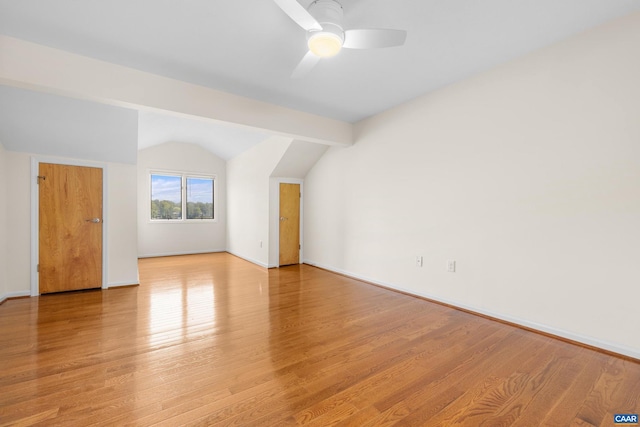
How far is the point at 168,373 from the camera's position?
184cm

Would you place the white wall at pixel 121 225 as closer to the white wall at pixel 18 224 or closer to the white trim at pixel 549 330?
the white wall at pixel 18 224

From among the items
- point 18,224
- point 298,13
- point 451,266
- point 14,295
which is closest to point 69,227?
point 18,224

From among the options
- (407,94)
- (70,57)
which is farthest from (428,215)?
(70,57)

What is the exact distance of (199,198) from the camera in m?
7.02

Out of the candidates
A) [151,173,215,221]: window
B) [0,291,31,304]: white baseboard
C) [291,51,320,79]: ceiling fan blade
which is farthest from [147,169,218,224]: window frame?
[291,51,320,79]: ceiling fan blade

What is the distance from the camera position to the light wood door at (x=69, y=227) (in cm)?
353

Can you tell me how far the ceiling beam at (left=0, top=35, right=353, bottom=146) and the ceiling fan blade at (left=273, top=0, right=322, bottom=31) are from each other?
5.87ft

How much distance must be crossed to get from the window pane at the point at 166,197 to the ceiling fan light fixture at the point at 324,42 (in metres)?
5.91

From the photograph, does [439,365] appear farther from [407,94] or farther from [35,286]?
[35,286]

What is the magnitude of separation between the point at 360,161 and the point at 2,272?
485 cm

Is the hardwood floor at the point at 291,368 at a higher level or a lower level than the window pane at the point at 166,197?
lower

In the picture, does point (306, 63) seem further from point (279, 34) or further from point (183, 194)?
point (183, 194)

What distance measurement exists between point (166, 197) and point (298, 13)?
6.19 m

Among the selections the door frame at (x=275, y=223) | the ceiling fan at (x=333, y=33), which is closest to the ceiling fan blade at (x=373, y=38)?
the ceiling fan at (x=333, y=33)
